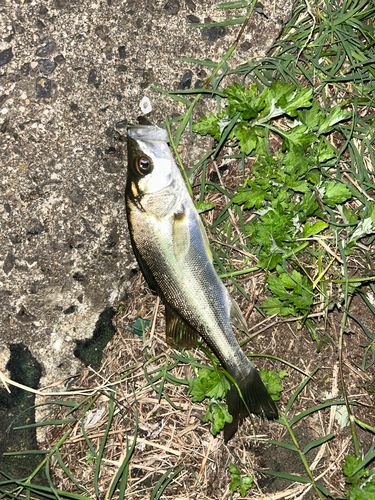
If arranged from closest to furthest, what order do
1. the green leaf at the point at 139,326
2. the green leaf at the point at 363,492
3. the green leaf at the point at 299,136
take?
the green leaf at the point at 363,492 < the green leaf at the point at 299,136 < the green leaf at the point at 139,326

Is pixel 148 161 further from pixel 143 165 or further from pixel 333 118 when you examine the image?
pixel 333 118

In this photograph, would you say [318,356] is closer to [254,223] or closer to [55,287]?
[254,223]

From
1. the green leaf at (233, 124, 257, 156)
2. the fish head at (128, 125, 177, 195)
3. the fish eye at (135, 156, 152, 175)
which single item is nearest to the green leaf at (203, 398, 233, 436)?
the fish head at (128, 125, 177, 195)

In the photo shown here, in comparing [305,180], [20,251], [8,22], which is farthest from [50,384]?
[8,22]

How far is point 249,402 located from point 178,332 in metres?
0.70

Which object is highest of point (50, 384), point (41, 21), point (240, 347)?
point (41, 21)

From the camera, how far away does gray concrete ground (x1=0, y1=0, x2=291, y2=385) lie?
2.81m

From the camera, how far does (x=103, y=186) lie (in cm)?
290

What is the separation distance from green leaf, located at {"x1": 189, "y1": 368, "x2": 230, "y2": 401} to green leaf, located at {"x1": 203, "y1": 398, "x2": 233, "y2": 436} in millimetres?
63

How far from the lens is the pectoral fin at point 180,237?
269cm

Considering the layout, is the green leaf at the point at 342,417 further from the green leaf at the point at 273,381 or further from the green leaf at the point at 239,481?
the green leaf at the point at 239,481

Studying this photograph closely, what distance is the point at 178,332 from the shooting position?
9.50ft

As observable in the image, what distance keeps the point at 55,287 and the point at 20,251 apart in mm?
363

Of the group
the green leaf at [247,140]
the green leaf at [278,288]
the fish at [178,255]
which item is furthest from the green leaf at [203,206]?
the green leaf at [278,288]
